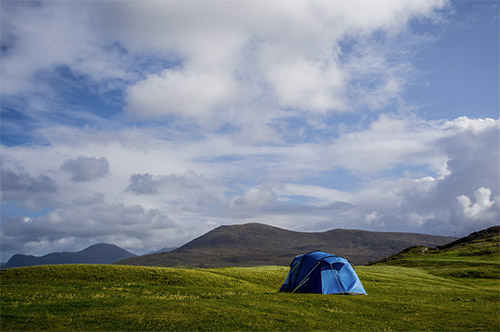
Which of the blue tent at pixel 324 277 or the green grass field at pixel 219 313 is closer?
the green grass field at pixel 219 313

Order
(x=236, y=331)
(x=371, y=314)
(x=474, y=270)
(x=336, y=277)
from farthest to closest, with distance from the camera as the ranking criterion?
(x=474, y=270)
(x=336, y=277)
(x=371, y=314)
(x=236, y=331)

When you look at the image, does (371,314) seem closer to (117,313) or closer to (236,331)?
(236,331)

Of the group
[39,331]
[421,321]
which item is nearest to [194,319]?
[39,331]

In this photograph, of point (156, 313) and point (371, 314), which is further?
point (371, 314)

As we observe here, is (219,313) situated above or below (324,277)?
below

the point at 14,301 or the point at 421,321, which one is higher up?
the point at 14,301

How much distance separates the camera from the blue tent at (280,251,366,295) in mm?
42125

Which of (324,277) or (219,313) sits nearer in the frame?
(219,313)

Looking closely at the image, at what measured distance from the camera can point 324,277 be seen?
4253 cm

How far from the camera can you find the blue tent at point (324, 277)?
42.1 meters

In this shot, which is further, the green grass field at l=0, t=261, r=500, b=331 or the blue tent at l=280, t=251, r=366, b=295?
the blue tent at l=280, t=251, r=366, b=295

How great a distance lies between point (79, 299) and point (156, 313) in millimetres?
8556

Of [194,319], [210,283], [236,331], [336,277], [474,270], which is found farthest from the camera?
[474,270]

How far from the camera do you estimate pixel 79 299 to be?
28359 mm
